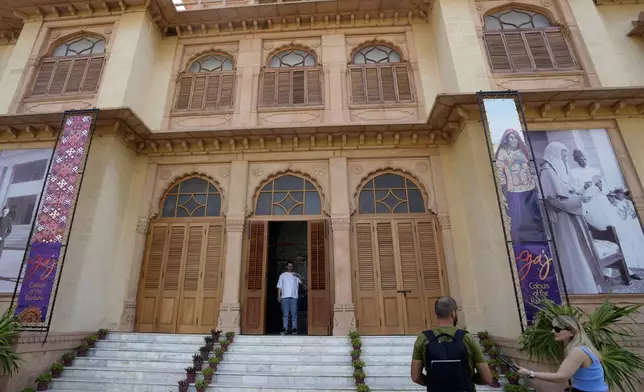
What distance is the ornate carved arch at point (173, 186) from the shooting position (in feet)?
27.2

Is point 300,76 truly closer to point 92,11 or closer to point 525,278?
point 92,11

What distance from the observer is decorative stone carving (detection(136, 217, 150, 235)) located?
26.5ft

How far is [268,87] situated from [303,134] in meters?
1.89

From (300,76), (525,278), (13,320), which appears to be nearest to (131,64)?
(300,76)

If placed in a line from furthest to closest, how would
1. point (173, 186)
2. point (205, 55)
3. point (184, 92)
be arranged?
point (205, 55) < point (184, 92) < point (173, 186)

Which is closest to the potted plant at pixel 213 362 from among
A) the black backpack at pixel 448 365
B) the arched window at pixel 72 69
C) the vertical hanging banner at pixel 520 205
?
the black backpack at pixel 448 365

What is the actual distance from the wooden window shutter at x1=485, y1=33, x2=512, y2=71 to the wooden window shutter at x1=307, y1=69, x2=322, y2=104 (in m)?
3.96

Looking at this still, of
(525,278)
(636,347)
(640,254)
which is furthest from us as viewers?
(640,254)

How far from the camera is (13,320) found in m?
5.14

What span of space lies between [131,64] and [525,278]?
918 centimetres

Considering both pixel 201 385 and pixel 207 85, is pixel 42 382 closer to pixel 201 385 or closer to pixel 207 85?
pixel 201 385

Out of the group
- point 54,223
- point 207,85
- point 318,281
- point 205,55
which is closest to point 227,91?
point 207,85

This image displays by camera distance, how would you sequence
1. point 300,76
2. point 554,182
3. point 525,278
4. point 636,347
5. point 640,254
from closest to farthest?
point 636,347 → point 525,278 → point 640,254 → point 554,182 → point 300,76

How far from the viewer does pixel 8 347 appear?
15.7ft
